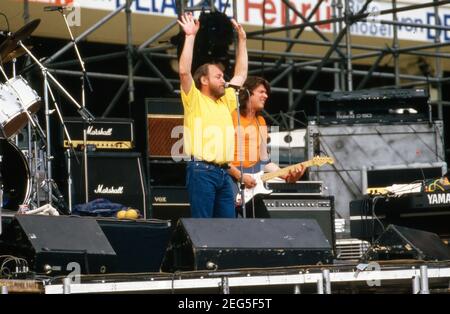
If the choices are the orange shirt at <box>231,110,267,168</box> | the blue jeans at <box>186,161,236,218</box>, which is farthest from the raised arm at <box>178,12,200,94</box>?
the orange shirt at <box>231,110,267,168</box>

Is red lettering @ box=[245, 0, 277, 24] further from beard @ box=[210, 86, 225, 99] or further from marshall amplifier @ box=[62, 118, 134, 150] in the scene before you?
beard @ box=[210, 86, 225, 99]

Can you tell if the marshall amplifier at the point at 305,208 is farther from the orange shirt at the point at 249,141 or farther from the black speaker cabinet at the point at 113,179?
the black speaker cabinet at the point at 113,179

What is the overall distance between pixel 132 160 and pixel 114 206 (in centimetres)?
180

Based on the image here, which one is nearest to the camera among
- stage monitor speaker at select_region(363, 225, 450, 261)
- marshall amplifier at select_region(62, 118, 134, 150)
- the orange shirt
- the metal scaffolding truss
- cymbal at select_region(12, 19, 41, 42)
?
stage monitor speaker at select_region(363, 225, 450, 261)

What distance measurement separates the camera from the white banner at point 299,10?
13.7 metres

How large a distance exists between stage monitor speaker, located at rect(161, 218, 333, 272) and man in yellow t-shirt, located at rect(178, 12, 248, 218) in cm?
63

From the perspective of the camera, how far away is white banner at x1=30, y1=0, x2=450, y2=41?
13.7 metres

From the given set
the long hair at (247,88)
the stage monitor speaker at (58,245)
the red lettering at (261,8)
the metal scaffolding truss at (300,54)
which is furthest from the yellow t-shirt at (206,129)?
the red lettering at (261,8)

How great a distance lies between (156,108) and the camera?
35.1ft

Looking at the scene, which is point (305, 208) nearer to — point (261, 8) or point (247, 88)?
point (247, 88)

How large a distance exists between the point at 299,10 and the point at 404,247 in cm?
721

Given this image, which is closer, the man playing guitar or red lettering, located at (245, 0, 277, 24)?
the man playing guitar

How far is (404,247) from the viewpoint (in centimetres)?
820
